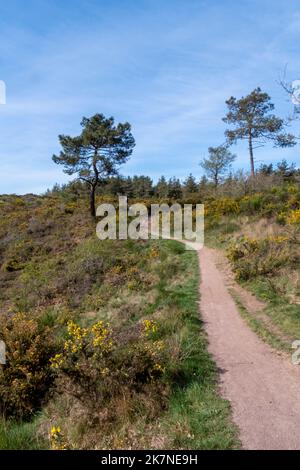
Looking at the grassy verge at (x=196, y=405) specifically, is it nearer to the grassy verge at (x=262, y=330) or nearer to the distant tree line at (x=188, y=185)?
the grassy verge at (x=262, y=330)

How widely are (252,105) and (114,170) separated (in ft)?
41.9

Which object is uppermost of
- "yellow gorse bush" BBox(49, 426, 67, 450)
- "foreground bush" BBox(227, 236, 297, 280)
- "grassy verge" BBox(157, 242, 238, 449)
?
"foreground bush" BBox(227, 236, 297, 280)

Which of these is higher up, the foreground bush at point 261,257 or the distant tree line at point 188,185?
the distant tree line at point 188,185

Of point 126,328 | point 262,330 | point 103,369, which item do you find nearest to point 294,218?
point 262,330

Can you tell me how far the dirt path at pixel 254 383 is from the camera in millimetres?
4285

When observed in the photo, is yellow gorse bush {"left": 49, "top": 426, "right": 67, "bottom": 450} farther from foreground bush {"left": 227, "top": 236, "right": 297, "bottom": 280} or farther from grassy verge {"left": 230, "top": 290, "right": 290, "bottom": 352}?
foreground bush {"left": 227, "top": 236, "right": 297, "bottom": 280}

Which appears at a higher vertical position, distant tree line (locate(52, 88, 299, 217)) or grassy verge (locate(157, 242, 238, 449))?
distant tree line (locate(52, 88, 299, 217))

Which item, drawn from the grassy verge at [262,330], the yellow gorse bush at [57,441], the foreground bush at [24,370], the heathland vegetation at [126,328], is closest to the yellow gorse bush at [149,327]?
the heathland vegetation at [126,328]

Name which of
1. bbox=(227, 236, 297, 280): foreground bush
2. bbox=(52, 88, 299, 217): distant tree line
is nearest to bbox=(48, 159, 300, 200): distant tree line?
bbox=(52, 88, 299, 217): distant tree line

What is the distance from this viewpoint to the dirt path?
429 cm

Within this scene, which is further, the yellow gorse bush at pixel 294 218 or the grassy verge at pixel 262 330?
the yellow gorse bush at pixel 294 218

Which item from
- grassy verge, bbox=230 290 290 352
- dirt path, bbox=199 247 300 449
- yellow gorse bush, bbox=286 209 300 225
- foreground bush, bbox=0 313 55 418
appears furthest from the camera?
yellow gorse bush, bbox=286 209 300 225

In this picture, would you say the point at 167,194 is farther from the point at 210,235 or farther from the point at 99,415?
the point at 99,415

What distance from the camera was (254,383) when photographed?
5.43 m
